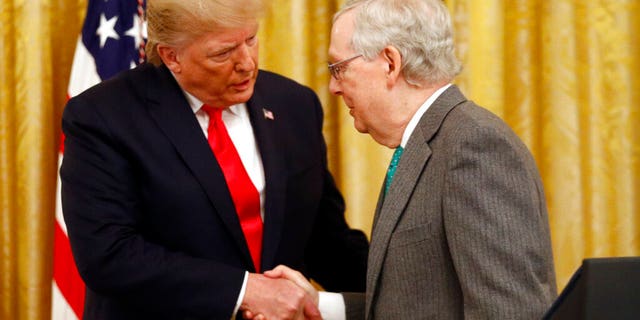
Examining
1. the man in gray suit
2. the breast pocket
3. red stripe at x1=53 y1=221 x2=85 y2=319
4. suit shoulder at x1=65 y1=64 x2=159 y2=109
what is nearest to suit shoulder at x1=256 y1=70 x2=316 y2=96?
suit shoulder at x1=65 y1=64 x2=159 y2=109

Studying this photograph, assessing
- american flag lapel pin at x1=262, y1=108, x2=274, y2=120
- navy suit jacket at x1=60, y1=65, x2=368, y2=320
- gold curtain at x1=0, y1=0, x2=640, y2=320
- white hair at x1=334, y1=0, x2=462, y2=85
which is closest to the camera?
white hair at x1=334, y1=0, x2=462, y2=85

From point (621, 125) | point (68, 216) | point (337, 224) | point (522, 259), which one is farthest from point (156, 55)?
point (621, 125)

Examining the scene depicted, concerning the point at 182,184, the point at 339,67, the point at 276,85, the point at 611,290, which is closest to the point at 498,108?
the point at 276,85

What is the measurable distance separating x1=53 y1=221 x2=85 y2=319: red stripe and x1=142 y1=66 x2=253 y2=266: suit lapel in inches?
38.3

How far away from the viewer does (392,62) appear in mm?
1946

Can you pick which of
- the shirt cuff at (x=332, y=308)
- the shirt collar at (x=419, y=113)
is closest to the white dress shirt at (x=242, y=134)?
the shirt cuff at (x=332, y=308)

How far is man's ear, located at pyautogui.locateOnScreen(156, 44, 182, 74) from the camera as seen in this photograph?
7.45 ft

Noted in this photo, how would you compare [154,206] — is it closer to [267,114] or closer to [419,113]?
[267,114]

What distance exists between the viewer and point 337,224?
8.47 feet

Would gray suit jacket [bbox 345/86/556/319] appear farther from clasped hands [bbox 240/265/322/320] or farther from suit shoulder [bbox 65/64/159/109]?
suit shoulder [bbox 65/64/159/109]

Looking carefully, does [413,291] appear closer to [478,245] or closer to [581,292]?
[478,245]

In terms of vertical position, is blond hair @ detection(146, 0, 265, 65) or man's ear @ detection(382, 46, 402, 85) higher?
blond hair @ detection(146, 0, 265, 65)

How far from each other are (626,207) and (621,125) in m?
0.31

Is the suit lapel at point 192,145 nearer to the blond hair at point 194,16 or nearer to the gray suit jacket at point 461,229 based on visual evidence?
the blond hair at point 194,16
